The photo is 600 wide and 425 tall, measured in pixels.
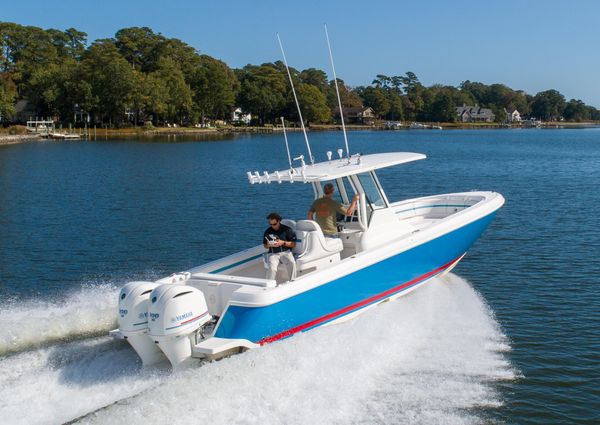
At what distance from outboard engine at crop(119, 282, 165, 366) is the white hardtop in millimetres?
2858

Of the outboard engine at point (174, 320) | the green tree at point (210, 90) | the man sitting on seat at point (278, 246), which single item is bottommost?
the outboard engine at point (174, 320)

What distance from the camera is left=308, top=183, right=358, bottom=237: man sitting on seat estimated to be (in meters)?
11.7

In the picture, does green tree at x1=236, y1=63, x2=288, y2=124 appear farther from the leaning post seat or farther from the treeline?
the leaning post seat

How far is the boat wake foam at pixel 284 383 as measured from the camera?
25.4ft

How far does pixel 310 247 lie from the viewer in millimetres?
10781

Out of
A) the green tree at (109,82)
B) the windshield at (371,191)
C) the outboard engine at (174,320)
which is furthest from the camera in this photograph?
the green tree at (109,82)

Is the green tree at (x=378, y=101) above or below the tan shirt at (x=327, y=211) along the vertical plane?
above

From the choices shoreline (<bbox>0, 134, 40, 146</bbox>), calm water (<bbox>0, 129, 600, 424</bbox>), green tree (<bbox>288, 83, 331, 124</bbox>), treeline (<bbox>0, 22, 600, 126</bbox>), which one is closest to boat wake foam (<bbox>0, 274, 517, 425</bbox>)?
calm water (<bbox>0, 129, 600, 424</bbox>)

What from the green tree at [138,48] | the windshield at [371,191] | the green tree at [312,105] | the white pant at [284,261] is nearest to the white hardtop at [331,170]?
the windshield at [371,191]

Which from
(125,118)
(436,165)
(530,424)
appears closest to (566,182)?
(436,165)

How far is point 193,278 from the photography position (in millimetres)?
10133

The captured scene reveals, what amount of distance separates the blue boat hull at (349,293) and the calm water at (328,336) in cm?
28

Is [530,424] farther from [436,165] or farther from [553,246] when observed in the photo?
[436,165]

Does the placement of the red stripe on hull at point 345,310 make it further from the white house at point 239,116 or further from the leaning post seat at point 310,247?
the white house at point 239,116
